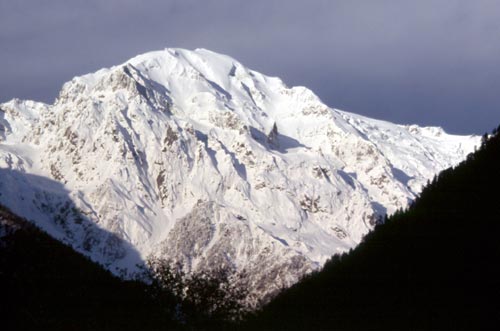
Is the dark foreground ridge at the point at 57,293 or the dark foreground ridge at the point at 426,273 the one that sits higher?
the dark foreground ridge at the point at 426,273

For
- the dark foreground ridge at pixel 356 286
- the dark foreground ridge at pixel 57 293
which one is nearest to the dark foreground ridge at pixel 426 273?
the dark foreground ridge at pixel 356 286

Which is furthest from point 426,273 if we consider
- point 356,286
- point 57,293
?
point 57,293

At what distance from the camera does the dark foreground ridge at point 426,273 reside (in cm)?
14150

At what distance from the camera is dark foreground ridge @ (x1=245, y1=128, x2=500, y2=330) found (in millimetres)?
141500

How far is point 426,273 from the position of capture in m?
154

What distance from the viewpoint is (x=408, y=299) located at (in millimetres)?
150625

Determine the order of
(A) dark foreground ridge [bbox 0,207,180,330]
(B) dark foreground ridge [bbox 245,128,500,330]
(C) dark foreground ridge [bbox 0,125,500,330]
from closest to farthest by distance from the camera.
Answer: (B) dark foreground ridge [bbox 245,128,500,330] < (A) dark foreground ridge [bbox 0,207,180,330] < (C) dark foreground ridge [bbox 0,125,500,330]

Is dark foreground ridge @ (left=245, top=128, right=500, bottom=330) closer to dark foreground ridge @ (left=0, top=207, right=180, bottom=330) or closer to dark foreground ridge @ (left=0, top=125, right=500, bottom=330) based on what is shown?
dark foreground ridge @ (left=0, top=125, right=500, bottom=330)

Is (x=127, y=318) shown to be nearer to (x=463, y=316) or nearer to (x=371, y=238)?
(x=371, y=238)

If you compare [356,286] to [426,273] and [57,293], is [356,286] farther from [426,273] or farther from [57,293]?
[57,293]

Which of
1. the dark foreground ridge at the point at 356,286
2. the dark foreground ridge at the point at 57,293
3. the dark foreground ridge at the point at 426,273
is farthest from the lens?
the dark foreground ridge at the point at 356,286

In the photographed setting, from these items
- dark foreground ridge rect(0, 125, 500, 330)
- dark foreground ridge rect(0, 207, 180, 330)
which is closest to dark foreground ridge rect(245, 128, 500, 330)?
dark foreground ridge rect(0, 125, 500, 330)

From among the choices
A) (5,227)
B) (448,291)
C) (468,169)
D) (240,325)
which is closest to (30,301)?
(5,227)

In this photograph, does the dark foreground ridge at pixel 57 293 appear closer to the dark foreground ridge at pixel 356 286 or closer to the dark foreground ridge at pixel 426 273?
the dark foreground ridge at pixel 356 286
